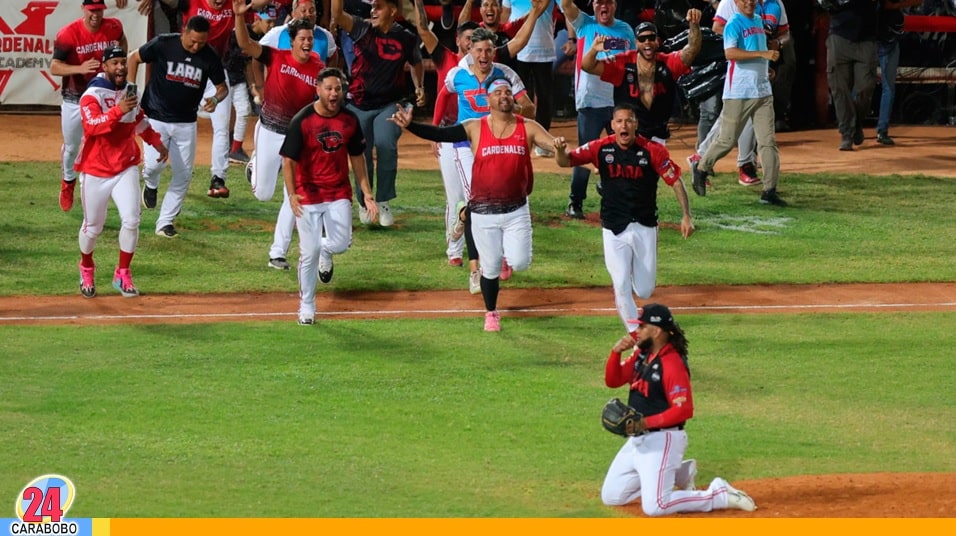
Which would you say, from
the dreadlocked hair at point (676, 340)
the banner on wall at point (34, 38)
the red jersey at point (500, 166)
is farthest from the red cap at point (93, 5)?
the dreadlocked hair at point (676, 340)

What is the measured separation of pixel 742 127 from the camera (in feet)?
55.1

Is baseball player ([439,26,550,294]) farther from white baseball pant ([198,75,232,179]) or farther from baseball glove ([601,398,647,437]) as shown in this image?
baseball glove ([601,398,647,437])

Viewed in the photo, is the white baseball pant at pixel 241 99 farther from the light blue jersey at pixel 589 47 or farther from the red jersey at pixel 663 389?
the red jersey at pixel 663 389

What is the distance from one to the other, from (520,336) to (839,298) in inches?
130

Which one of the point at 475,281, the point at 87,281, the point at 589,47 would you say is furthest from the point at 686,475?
the point at 589,47

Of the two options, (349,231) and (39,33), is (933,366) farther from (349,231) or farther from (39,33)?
(39,33)

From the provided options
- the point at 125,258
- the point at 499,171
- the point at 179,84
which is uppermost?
the point at 179,84

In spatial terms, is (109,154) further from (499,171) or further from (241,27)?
(499,171)

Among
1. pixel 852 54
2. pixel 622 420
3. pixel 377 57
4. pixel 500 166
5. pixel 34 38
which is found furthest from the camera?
pixel 34 38

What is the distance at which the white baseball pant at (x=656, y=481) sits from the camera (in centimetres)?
842

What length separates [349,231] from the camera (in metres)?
12.9

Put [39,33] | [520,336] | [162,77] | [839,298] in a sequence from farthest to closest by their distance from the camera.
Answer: [39,33]
[162,77]
[839,298]
[520,336]

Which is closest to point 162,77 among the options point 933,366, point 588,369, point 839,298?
point 588,369

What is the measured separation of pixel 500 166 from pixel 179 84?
13.7 feet
